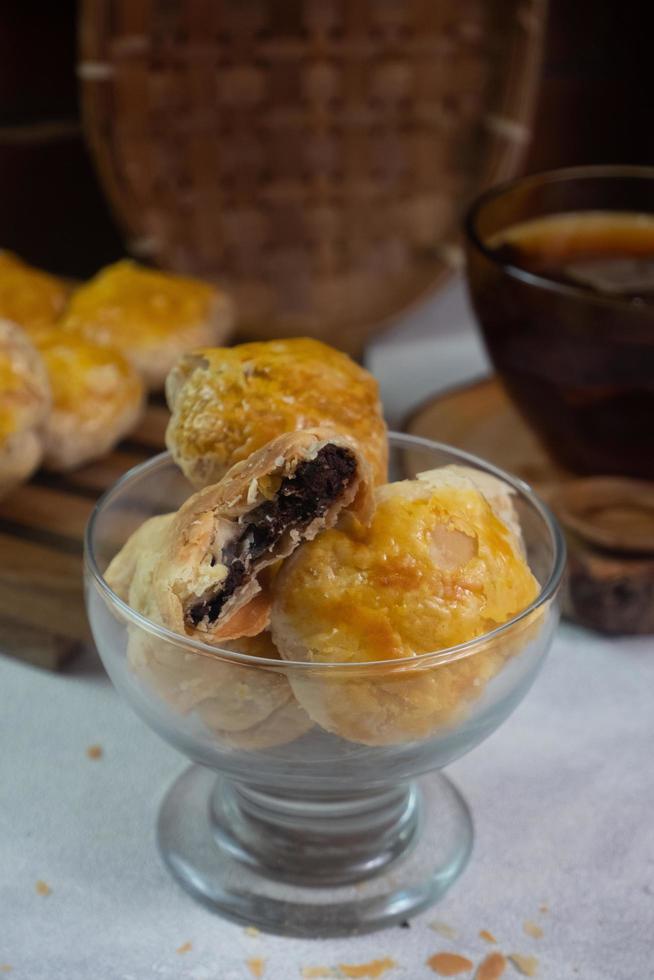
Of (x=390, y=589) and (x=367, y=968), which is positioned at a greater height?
(x=390, y=589)

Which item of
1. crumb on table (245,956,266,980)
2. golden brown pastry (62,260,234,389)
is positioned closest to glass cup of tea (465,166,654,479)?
golden brown pastry (62,260,234,389)

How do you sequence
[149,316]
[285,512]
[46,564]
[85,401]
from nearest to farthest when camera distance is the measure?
[285,512] → [46,564] → [85,401] → [149,316]

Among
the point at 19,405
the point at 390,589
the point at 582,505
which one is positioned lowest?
the point at 582,505

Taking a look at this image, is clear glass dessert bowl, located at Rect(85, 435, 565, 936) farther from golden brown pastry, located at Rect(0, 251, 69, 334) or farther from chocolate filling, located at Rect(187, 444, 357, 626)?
golden brown pastry, located at Rect(0, 251, 69, 334)

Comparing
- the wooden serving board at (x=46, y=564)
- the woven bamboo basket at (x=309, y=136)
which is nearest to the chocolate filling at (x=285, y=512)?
the wooden serving board at (x=46, y=564)

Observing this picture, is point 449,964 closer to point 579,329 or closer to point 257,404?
point 257,404

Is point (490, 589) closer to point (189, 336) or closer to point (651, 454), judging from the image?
point (651, 454)

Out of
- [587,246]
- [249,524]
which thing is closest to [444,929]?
[249,524]

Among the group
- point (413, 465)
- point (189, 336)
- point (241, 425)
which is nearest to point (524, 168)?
point (189, 336)
